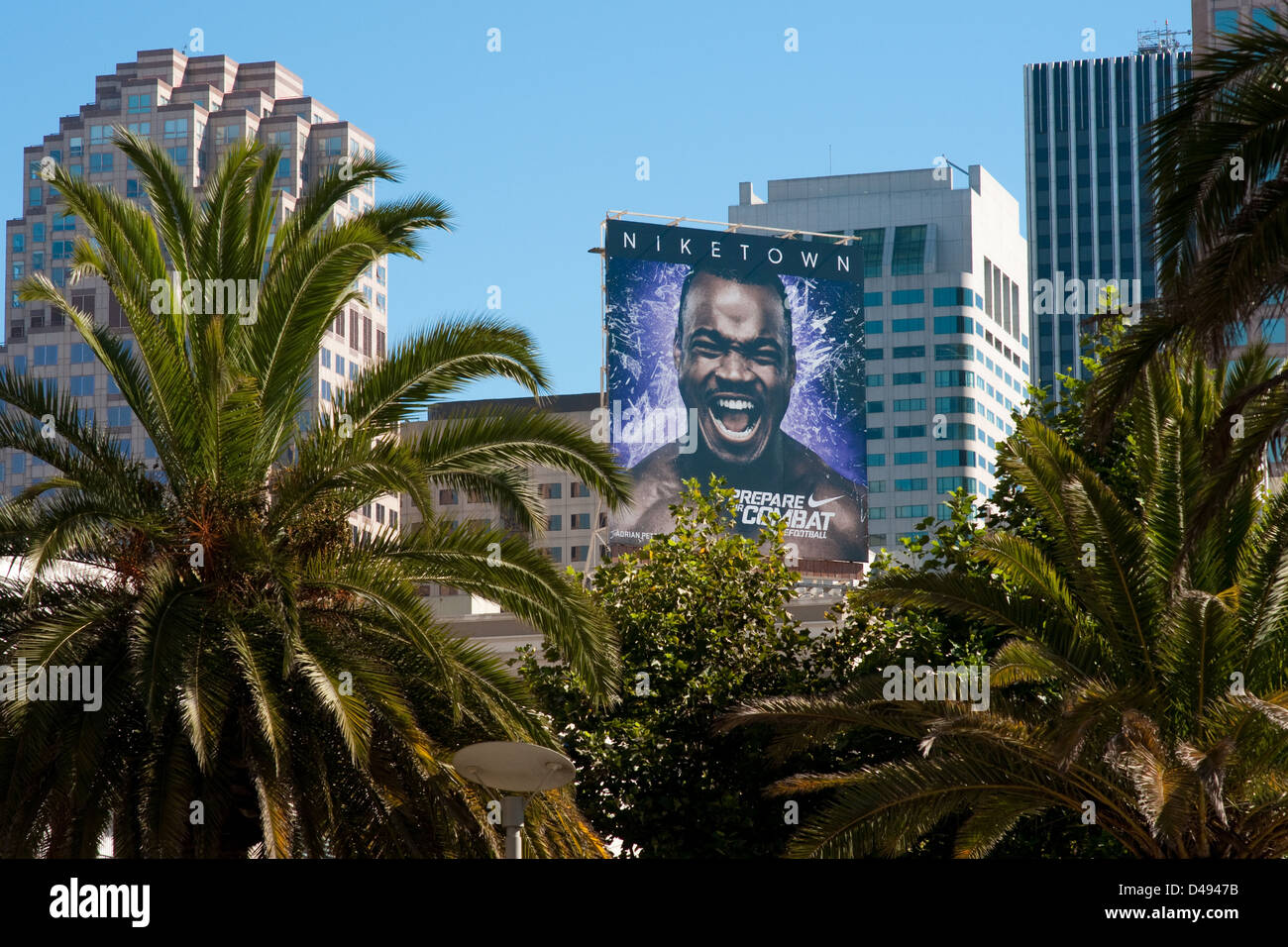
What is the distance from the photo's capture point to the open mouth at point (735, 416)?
7156 centimetres

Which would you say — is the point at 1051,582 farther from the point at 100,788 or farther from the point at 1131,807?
the point at 100,788

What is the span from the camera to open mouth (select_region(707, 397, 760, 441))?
71.6 meters

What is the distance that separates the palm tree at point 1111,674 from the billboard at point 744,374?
2016 inches

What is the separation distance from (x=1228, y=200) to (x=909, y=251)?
138842 millimetres

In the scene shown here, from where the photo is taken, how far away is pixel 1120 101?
178 meters

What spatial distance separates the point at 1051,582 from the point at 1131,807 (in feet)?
7.28

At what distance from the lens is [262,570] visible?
14594mm
